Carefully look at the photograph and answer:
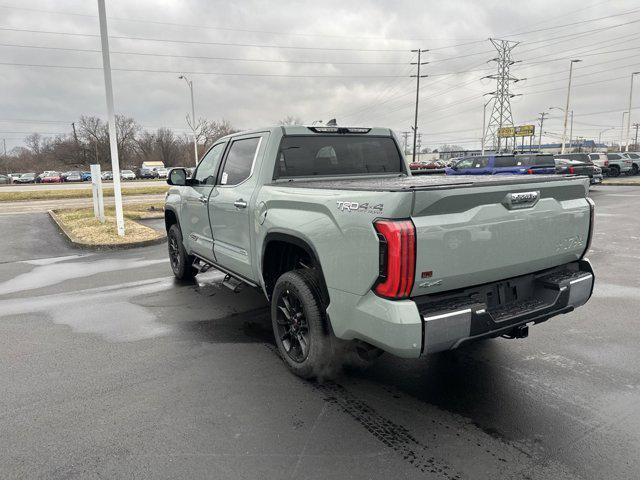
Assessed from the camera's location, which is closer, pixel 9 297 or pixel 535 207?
pixel 535 207

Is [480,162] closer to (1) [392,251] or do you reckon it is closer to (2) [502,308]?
(2) [502,308]

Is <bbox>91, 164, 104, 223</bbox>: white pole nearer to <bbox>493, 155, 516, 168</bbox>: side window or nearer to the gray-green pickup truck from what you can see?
the gray-green pickup truck

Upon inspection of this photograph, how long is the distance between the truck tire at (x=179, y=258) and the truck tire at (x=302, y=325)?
10.1ft

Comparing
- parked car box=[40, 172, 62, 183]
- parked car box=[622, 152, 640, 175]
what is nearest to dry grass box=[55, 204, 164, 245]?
parked car box=[622, 152, 640, 175]

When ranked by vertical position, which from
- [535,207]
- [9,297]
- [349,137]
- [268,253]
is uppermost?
[349,137]

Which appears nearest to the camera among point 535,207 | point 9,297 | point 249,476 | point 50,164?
point 249,476

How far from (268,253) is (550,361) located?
8.50 ft

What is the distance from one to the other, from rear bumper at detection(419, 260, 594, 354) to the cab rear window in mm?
2122

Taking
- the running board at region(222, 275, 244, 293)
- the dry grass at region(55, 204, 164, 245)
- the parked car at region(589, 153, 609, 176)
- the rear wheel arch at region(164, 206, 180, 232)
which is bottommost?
the dry grass at region(55, 204, 164, 245)

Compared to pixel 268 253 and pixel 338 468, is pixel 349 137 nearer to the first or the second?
pixel 268 253

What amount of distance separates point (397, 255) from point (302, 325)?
4.33 ft

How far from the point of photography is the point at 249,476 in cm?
257

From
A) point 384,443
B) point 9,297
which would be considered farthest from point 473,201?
point 9,297

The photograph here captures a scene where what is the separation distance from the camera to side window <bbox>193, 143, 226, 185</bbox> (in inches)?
210
